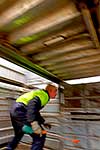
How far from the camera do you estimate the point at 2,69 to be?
12.5 feet

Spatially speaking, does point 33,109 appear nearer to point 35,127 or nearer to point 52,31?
point 35,127

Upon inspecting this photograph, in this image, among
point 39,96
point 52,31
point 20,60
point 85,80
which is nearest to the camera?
point 52,31

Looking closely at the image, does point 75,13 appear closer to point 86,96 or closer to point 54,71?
point 54,71

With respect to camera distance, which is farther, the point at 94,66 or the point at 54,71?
the point at 54,71

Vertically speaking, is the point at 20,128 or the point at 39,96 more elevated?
the point at 39,96

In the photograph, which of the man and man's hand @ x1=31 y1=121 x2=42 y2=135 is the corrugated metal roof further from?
man's hand @ x1=31 y1=121 x2=42 y2=135

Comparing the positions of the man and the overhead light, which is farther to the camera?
the overhead light

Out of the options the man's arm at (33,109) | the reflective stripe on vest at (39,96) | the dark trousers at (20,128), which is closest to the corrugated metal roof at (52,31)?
the reflective stripe on vest at (39,96)

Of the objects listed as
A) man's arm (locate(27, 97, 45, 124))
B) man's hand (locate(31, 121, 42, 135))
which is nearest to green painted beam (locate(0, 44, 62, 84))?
man's arm (locate(27, 97, 45, 124))

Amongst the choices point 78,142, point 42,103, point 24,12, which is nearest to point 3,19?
point 24,12

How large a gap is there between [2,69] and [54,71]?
1.32 metres

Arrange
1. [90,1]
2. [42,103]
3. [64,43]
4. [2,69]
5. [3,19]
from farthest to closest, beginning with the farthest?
[2,69], [42,103], [64,43], [3,19], [90,1]

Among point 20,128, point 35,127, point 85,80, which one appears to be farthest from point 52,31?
point 85,80

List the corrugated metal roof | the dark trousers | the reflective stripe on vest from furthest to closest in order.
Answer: the reflective stripe on vest → the dark trousers → the corrugated metal roof
